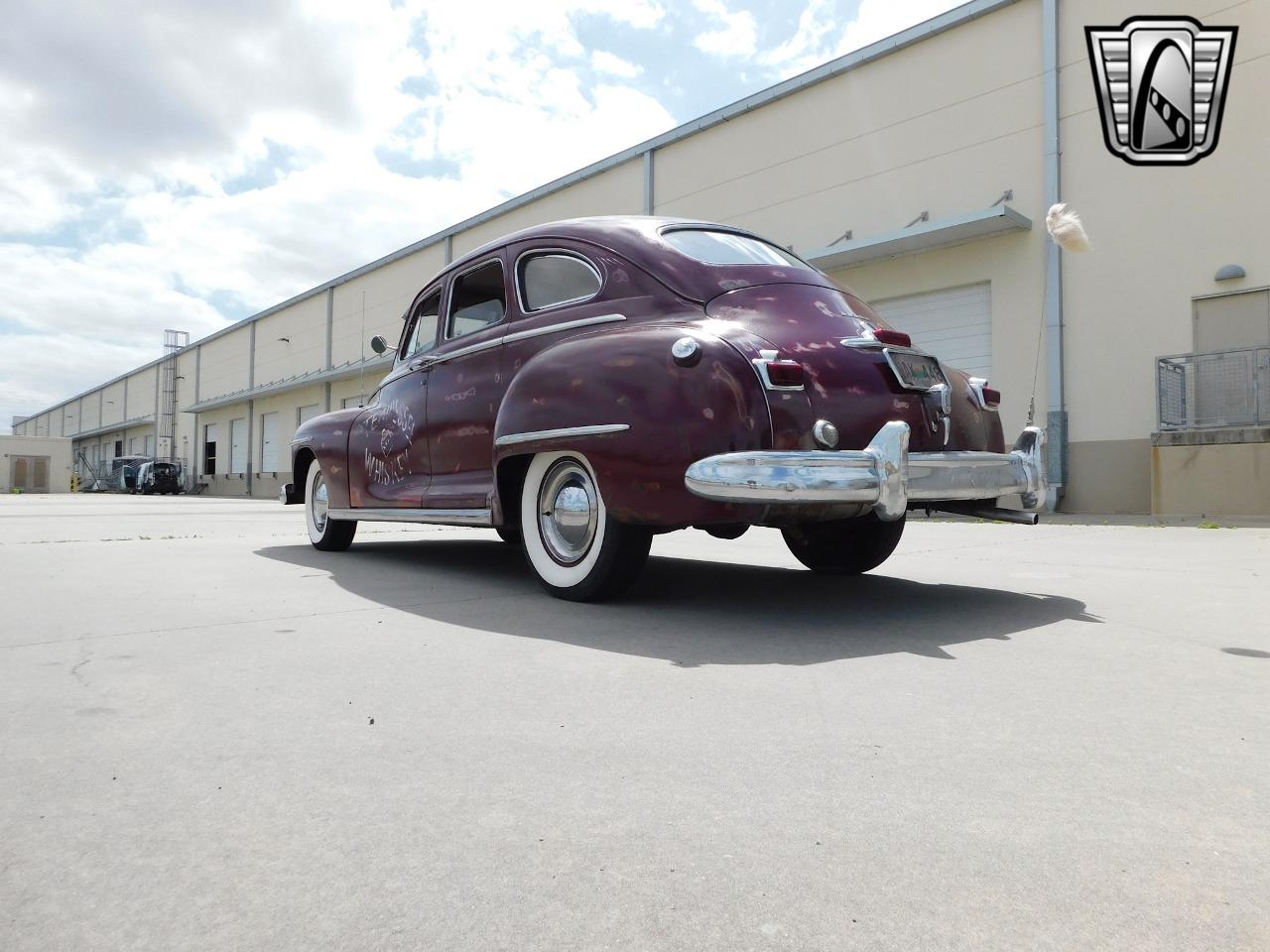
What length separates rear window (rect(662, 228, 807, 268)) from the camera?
13.6ft

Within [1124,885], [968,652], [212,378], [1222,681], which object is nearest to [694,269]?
[968,652]

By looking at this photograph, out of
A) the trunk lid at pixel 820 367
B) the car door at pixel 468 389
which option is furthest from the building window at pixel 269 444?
the trunk lid at pixel 820 367

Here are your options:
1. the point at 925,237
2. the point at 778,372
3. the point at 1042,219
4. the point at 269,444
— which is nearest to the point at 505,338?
the point at 778,372

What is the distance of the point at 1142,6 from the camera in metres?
13.5

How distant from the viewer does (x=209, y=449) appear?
48.5 m

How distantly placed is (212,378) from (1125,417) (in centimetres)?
4681

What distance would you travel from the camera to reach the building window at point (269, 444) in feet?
130

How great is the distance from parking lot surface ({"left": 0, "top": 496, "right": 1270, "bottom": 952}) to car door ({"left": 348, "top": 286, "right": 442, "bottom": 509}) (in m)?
1.39

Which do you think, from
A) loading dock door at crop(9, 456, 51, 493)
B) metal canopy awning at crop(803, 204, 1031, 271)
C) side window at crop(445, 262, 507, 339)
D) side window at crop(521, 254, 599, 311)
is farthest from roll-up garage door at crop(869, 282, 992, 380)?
loading dock door at crop(9, 456, 51, 493)

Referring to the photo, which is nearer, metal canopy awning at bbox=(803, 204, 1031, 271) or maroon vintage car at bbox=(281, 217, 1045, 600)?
maroon vintage car at bbox=(281, 217, 1045, 600)

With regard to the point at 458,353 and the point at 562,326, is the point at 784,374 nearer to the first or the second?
the point at 562,326

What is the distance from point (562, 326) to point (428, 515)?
4.61 feet

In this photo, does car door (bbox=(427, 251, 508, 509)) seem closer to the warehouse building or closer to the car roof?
the car roof

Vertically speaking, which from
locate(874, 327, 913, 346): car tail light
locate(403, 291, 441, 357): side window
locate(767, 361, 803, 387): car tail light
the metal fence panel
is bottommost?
locate(767, 361, 803, 387): car tail light
